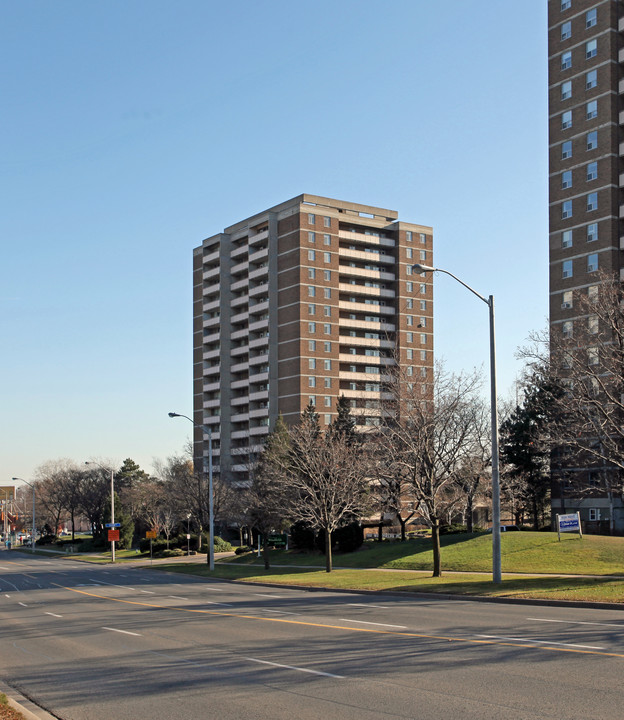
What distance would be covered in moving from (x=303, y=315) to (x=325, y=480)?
190 feet

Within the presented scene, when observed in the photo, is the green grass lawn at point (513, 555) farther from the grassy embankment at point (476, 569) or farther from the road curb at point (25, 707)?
the road curb at point (25, 707)

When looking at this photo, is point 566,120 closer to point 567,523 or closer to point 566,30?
point 566,30

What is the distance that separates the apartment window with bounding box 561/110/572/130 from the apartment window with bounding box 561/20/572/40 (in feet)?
23.5

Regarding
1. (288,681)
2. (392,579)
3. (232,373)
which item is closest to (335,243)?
(232,373)

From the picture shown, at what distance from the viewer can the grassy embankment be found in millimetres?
26234

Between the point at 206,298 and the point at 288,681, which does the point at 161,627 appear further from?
the point at 206,298

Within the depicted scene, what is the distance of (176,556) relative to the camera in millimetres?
76000

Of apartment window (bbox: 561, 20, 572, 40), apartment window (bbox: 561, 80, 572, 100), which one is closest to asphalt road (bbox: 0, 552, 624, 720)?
apartment window (bbox: 561, 80, 572, 100)

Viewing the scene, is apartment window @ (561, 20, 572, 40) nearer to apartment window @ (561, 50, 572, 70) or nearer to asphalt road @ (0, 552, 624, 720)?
apartment window @ (561, 50, 572, 70)

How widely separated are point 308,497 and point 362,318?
6147cm

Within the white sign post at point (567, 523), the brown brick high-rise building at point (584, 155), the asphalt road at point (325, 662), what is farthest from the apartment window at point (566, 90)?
the asphalt road at point (325, 662)

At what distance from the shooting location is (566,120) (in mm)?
75250

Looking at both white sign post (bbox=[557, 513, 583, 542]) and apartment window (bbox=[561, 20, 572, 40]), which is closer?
white sign post (bbox=[557, 513, 583, 542])

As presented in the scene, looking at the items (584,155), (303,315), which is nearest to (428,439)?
(584,155)
